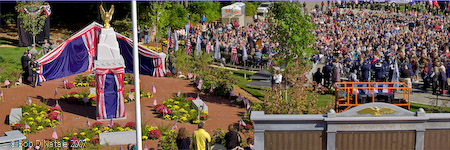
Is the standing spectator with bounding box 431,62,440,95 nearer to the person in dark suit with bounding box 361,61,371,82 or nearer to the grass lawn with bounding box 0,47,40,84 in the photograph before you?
the person in dark suit with bounding box 361,61,371,82

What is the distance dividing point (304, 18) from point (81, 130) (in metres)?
10.0

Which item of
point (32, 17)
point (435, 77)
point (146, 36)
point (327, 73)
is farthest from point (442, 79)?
point (32, 17)

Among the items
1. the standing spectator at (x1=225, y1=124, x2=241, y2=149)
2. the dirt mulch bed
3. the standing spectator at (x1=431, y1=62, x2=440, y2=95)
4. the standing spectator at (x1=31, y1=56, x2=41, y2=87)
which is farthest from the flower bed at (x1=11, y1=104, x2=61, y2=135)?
the standing spectator at (x1=431, y1=62, x2=440, y2=95)

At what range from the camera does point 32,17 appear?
3556 cm

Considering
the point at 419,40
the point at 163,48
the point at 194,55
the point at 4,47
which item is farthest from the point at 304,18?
the point at 4,47

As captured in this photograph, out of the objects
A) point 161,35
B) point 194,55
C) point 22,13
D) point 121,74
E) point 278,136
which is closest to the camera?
point 278,136

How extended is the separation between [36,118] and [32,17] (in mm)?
15471

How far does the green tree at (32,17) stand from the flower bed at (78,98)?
1157 cm

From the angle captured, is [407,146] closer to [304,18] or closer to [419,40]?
[304,18]

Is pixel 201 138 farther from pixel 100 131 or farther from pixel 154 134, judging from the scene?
pixel 100 131

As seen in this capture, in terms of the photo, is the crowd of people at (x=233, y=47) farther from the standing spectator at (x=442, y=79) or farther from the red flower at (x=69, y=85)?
the standing spectator at (x=442, y=79)

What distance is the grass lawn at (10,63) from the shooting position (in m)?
27.3

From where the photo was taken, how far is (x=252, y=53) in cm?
3291

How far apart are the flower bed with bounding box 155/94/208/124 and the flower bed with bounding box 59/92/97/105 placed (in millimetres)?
2876
